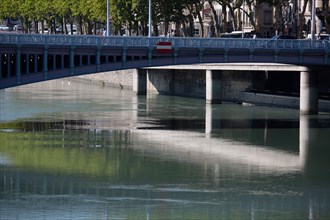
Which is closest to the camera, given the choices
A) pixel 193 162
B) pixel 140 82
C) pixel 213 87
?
pixel 193 162

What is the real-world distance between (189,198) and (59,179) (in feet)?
26.3

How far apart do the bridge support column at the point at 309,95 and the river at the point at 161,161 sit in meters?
1.31

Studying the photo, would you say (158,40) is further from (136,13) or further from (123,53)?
(136,13)

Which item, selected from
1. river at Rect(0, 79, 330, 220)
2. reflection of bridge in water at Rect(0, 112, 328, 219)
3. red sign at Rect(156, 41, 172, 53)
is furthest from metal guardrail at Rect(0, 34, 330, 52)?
reflection of bridge in water at Rect(0, 112, 328, 219)

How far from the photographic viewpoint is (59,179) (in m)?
62.6

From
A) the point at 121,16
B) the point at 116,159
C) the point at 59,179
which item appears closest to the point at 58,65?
the point at 116,159

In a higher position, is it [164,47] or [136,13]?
[136,13]

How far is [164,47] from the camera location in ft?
280

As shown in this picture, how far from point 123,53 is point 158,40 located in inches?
99.7

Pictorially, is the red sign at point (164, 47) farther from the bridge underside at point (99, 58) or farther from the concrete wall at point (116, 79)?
the concrete wall at point (116, 79)

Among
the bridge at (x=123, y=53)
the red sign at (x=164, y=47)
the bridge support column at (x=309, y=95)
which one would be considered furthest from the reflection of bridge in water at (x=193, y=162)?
the red sign at (x=164, y=47)

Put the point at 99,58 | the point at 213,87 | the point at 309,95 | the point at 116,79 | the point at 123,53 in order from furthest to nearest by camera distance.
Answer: the point at 116,79, the point at 213,87, the point at 309,95, the point at 123,53, the point at 99,58

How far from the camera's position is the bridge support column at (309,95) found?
94562mm

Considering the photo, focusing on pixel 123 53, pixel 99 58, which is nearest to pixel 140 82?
pixel 123 53
